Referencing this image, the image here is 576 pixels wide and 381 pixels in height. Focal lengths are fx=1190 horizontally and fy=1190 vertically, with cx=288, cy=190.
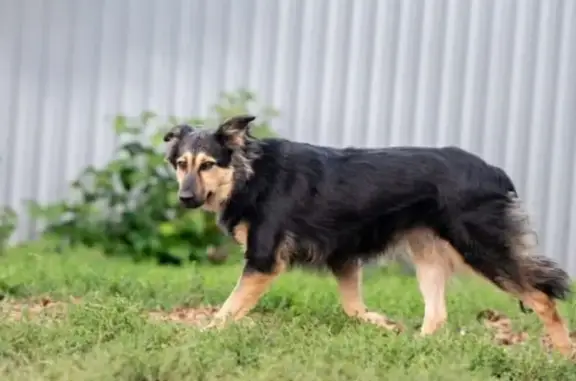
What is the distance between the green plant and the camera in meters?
11.4

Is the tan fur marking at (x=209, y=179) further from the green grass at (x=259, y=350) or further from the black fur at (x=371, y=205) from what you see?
the green grass at (x=259, y=350)

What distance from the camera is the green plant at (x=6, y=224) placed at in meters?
11.4

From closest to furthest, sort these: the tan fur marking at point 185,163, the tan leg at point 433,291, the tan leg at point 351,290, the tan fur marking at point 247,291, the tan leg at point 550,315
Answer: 1. the tan leg at point 550,315
2. the tan fur marking at point 247,291
3. the tan fur marking at point 185,163
4. the tan leg at point 433,291
5. the tan leg at point 351,290

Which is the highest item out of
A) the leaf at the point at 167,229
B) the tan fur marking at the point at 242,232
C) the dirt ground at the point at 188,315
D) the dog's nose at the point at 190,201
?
the dog's nose at the point at 190,201

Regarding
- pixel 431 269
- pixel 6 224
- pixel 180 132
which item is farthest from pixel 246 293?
pixel 6 224

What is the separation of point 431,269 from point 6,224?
5159 millimetres

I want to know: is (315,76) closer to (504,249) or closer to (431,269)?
(431,269)

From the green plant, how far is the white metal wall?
15 centimetres

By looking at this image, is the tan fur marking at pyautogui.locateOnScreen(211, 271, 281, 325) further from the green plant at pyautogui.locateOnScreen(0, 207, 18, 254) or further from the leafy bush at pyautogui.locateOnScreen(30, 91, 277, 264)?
the green plant at pyautogui.locateOnScreen(0, 207, 18, 254)

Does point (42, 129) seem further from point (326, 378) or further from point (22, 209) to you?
point (326, 378)

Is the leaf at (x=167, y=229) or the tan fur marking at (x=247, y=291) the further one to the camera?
the leaf at (x=167, y=229)

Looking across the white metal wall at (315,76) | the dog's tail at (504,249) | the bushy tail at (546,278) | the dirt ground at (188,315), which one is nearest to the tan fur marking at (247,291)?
the dirt ground at (188,315)

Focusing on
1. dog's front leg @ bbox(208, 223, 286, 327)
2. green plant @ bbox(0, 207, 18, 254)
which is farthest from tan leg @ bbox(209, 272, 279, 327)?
green plant @ bbox(0, 207, 18, 254)

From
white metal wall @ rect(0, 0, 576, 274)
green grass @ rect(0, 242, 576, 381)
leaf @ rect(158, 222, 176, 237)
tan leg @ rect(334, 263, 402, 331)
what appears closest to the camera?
green grass @ rect(0, 242, 576, 381)
